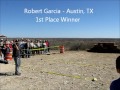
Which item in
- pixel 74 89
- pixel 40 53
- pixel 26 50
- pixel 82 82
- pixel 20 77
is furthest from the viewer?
pixel 40 53

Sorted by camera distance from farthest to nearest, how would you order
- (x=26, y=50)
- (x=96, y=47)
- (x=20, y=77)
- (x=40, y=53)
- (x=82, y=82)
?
(x=96, y=47), (x=40, y=53), (x=26, y=50), (x=20, y=77), (x=82, y=82)

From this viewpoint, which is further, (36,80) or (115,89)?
(36,80)

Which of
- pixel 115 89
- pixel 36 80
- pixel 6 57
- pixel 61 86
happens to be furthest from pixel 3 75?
pixel 115 89

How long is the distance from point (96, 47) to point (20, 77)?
75.1 ft

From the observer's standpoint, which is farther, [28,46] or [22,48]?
[28,46]

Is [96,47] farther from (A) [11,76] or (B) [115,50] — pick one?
(A) [11,76]

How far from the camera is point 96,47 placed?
34.7 metres

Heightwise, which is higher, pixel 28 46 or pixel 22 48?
pixel 28 46

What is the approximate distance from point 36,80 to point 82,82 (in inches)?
74.4

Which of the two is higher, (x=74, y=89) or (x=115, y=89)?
(x=115, y=89)

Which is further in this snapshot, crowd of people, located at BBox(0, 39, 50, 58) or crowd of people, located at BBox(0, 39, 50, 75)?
crowd of people, located at BBox(0, 39, 50, 58)

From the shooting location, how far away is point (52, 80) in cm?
1184

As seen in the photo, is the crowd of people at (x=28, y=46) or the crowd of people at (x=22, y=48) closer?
the crowd of people at (x=22, y=48)

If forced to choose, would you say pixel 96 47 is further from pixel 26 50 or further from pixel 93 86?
pixel 93 86
